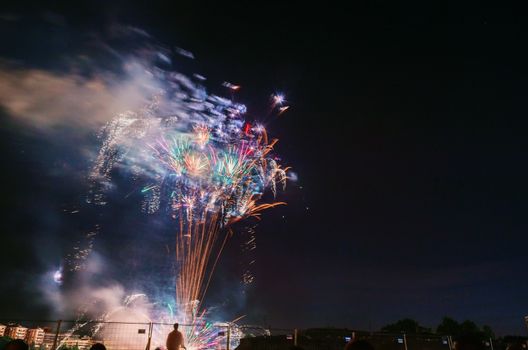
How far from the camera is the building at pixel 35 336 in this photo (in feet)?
41.3

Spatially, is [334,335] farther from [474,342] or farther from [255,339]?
[474,342]

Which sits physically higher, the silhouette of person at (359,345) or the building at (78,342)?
the silhouette of person at (359,345)

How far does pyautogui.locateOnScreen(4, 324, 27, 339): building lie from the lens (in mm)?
12695

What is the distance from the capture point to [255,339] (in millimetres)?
46281

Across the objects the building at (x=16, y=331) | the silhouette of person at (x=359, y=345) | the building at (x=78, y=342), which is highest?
the silhouette of person at (x=359, y=345)

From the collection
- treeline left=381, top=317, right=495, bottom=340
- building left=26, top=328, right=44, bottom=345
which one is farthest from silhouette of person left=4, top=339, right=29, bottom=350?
treeline left=381, top=317, right=495, bottom=340

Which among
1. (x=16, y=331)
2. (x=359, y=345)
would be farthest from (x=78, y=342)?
(x=359, y=345)

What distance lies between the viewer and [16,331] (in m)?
12.8

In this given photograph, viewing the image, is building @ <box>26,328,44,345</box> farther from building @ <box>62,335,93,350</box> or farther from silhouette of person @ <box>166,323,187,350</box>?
silhouette of person @ <box>166,323,187,350</box>

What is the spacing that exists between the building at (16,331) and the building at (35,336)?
16 cm

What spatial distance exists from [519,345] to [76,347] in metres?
14.6

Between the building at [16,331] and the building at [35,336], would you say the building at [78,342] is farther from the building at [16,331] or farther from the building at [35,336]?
the building at [16,331]

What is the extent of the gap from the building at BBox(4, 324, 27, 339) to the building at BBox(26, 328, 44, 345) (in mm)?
155

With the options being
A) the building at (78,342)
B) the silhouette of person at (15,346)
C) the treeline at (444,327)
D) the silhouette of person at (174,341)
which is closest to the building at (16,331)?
the building at (78,342)
